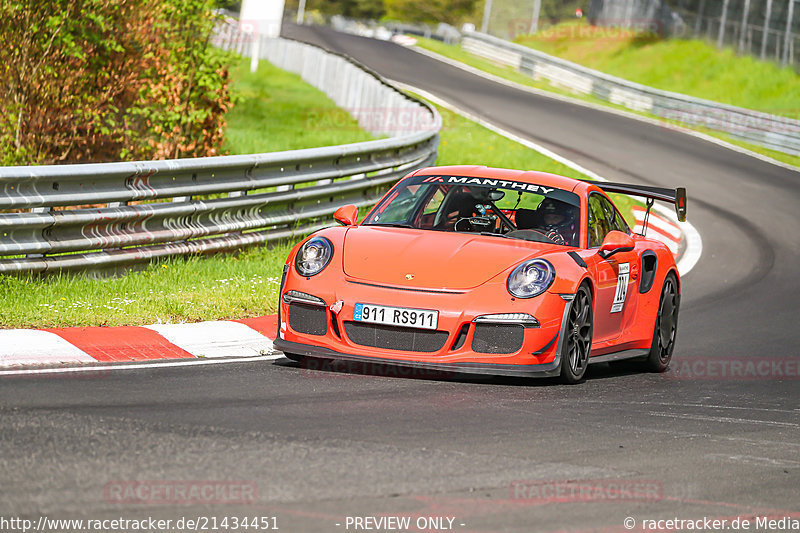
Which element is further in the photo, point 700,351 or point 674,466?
point 700,351

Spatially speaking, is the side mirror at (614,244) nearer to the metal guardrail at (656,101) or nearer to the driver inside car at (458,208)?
the driver inside car at (458,208)

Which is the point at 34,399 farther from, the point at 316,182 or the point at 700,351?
the point at 316,182

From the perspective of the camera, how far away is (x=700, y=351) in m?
9.80

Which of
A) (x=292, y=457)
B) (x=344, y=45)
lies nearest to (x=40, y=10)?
(x=292, y=457)

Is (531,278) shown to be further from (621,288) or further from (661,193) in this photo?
(661,193)

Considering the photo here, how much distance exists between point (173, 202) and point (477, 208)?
3.07 metres

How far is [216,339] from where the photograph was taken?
825 centimetres

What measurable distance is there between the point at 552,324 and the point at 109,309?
3.14 metres

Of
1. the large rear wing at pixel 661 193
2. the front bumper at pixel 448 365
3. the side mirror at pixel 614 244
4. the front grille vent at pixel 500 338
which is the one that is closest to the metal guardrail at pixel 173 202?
the front bumper at pixel 448 365

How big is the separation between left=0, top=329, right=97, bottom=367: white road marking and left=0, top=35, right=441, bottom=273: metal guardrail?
1.49 metres

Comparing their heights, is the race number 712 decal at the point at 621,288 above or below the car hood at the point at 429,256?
below

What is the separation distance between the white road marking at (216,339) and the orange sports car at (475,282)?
522 millimetres

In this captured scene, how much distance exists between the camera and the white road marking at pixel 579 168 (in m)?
15.0

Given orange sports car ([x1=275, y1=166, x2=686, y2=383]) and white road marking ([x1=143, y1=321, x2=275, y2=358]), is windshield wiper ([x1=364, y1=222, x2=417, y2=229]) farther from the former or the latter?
white road marking ([x1=143, y1=321, x2=275, y2=358])
